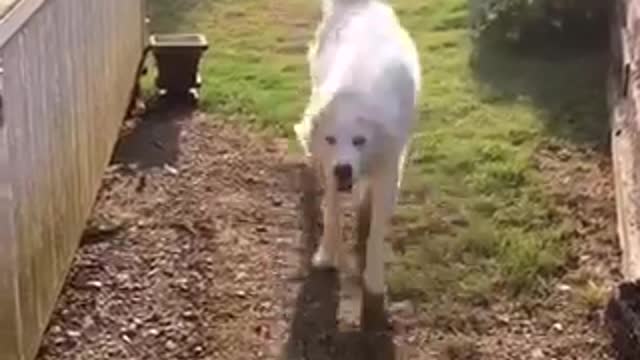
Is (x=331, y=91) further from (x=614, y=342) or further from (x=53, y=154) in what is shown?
(x=614, y=342)

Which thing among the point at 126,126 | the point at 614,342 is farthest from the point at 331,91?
the point at 126,126

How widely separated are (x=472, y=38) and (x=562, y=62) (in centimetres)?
100

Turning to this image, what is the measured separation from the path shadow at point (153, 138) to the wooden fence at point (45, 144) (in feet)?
2.04

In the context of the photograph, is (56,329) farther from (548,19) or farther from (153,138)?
(548,19)

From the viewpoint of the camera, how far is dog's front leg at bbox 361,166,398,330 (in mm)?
5566

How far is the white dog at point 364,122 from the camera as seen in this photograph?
5340mm

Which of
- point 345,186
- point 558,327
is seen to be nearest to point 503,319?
point 558,327

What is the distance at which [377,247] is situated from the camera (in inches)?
223

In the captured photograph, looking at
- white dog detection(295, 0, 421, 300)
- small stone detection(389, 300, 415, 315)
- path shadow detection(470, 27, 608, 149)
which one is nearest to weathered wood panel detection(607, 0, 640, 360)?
path shadow detection(470, 27, 608, 149)

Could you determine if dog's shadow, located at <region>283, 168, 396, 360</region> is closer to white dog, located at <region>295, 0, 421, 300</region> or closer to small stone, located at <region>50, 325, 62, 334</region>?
white dog, located at <region>295, 0, 421, 300</region>

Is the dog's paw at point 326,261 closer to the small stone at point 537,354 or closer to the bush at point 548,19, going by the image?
the small stone at point 537,354

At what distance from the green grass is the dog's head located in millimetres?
710

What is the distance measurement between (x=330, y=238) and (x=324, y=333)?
720 mm

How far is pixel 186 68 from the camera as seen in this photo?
338 inches
